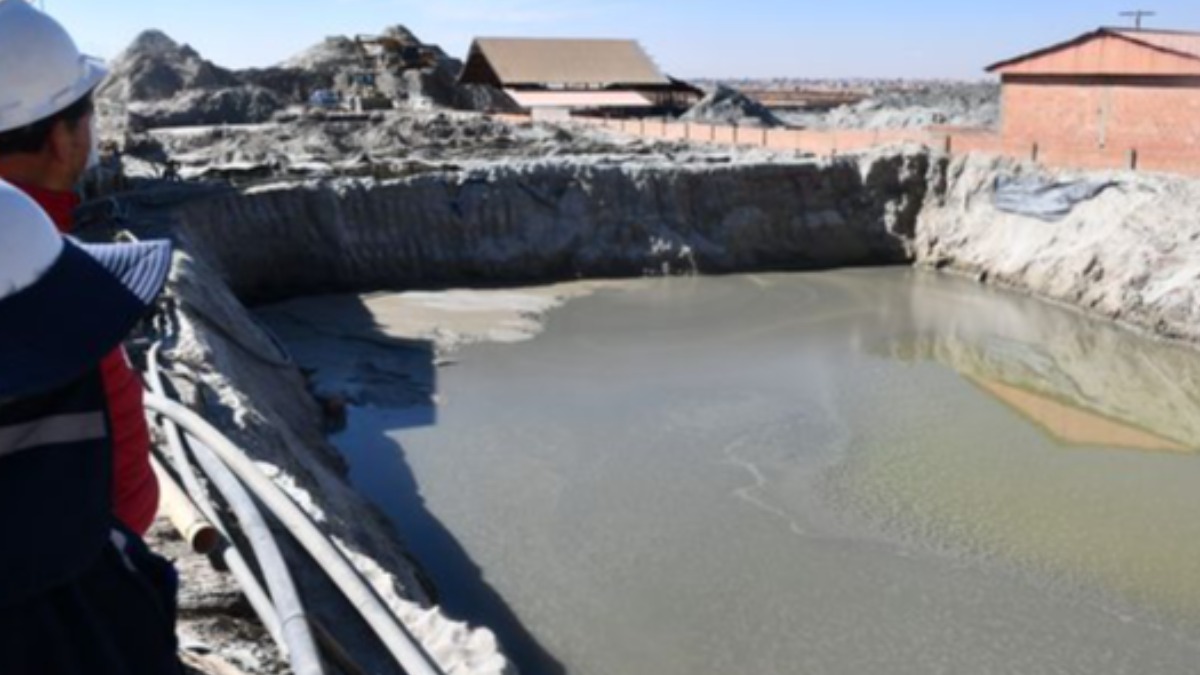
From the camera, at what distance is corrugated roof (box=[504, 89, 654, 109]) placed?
3966 cm

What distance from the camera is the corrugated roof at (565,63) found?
41812mm

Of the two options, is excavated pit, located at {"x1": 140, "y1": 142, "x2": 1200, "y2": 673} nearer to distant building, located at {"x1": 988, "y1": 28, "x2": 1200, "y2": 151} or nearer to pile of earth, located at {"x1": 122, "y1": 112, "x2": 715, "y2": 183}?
pile of earth, located at {"x1": 122, "y1": 112, "x2": 715, "y2": 183}

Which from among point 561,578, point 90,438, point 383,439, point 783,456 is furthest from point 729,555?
point 90,438

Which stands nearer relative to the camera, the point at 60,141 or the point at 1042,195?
the point at 60,141

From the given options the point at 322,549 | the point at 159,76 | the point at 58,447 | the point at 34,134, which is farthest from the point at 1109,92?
the point at 159,76

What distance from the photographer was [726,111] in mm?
36594

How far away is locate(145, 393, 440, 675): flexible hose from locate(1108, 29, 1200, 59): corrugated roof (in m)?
18.3

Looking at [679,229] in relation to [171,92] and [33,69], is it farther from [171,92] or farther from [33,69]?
[171,92]

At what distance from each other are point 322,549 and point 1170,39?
20.2 m

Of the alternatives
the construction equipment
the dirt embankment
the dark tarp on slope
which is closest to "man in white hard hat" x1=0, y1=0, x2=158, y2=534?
the dirt embankment

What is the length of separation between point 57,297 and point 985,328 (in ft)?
54.0

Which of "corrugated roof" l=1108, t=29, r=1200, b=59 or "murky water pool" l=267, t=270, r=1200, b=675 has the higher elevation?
"corrugated roof" l=1108, t=29, r=1200, b=59

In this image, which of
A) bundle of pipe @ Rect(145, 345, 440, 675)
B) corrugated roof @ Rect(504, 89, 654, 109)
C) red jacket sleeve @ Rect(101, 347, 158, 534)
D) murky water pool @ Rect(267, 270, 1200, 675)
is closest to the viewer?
red jacket sleeve @ Rect(101, 347, 158, 534)

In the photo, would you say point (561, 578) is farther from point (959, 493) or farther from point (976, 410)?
point (976, 410)
